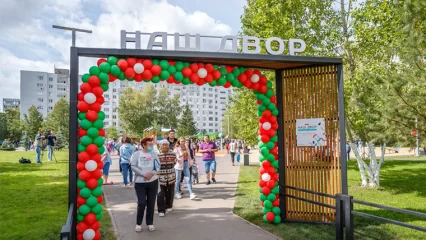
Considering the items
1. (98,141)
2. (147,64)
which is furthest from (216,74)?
(98,141)

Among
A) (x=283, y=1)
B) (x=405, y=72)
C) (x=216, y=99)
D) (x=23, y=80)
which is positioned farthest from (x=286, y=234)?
(x=216, y=99)

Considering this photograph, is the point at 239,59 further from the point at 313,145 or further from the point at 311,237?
the point at 311,237

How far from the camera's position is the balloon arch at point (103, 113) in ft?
18.8

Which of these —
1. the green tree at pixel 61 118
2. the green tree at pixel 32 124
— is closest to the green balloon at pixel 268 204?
the green tree at pixel 61 118

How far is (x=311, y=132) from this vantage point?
23.6ft

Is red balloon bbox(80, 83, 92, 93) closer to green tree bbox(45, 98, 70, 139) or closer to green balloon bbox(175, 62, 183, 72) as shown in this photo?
green balloon bbox(175, 62, 183, 72)

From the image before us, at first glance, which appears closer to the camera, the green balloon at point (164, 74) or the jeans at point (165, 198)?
the green balloon at point (164, 74)

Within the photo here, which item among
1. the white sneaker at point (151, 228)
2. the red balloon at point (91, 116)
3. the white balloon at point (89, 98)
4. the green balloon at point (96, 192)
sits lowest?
the white sneaker at point (151, 228)

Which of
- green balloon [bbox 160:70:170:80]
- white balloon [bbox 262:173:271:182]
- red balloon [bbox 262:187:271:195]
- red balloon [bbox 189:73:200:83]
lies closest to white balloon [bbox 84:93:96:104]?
green balloon [bbox 160:70:170:80]

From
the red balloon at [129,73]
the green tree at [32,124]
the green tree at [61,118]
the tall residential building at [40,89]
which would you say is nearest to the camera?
the red balloon at [129,73]

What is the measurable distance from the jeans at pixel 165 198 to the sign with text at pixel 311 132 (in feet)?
10.2

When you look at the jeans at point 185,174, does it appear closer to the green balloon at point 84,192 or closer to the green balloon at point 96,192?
the green balloon at point 96,192

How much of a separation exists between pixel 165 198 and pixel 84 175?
263 cm

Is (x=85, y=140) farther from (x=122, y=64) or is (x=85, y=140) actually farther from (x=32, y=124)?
(x=32, y=124)
